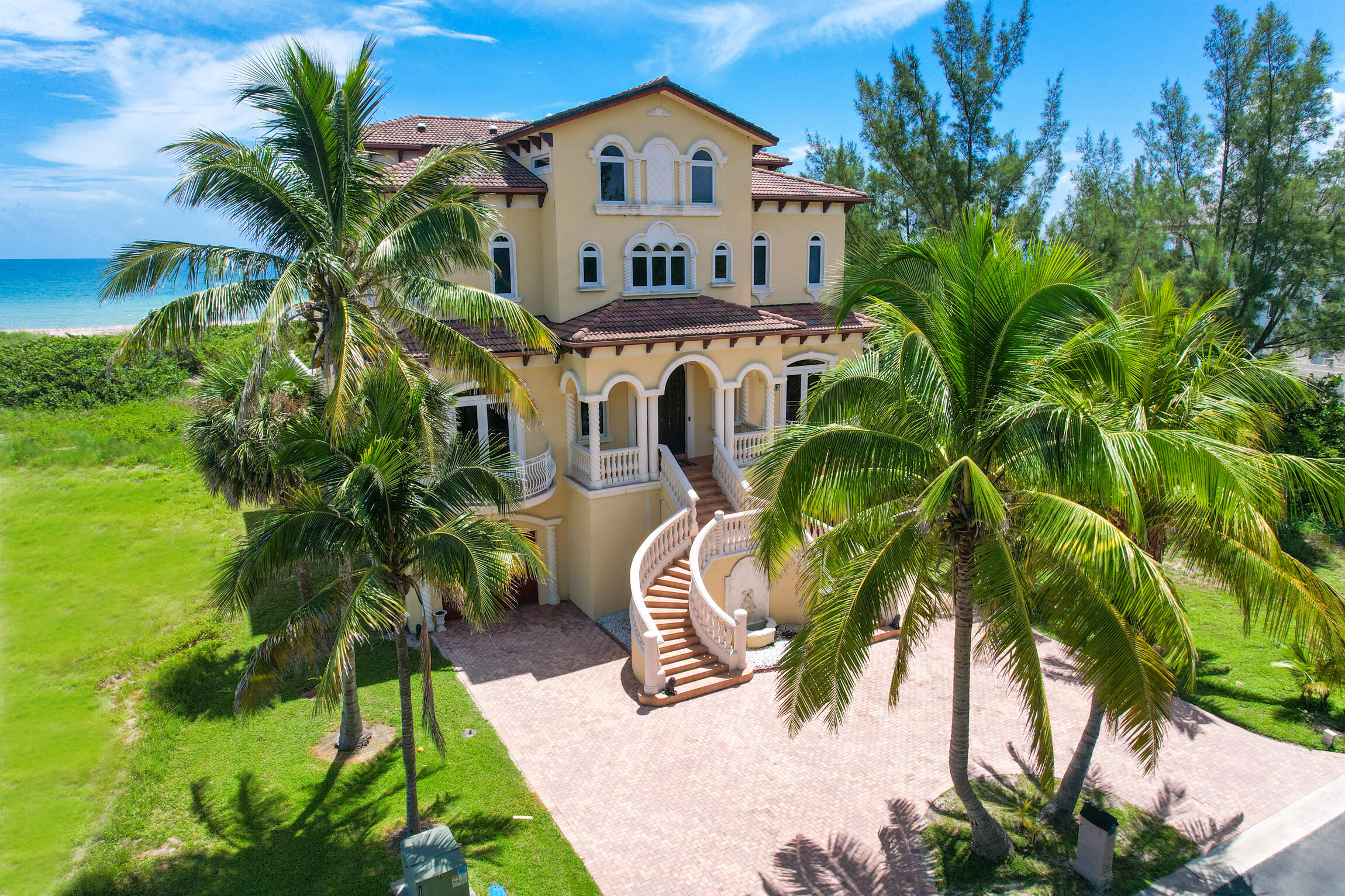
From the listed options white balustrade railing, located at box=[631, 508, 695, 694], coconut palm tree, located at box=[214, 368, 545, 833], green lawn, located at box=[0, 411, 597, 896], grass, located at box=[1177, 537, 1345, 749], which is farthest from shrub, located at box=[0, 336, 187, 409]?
grass, located at box=[1177, 537, 1345, 749]

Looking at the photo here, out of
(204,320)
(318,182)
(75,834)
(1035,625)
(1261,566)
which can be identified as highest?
(318,182)

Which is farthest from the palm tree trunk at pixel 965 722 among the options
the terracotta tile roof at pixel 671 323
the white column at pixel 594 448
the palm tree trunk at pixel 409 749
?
the white column at pixel 594 448

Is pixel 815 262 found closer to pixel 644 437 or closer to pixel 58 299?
pixel 644 437

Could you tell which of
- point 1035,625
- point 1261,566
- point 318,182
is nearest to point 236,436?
point 318,182

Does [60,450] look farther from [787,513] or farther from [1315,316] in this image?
[1315,316]

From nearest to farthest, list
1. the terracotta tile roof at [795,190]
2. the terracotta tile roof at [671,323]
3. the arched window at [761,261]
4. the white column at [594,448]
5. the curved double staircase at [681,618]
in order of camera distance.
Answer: the curved double staircase at [681,618] → the terracotta tile roof at [671,323] → the white column at [594,448] → the terracotta tile roof at [795,190] → the arched window at [761,261]

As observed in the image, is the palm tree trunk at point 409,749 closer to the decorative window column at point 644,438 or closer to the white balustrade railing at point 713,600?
the white balustrade railing at point 713,600
